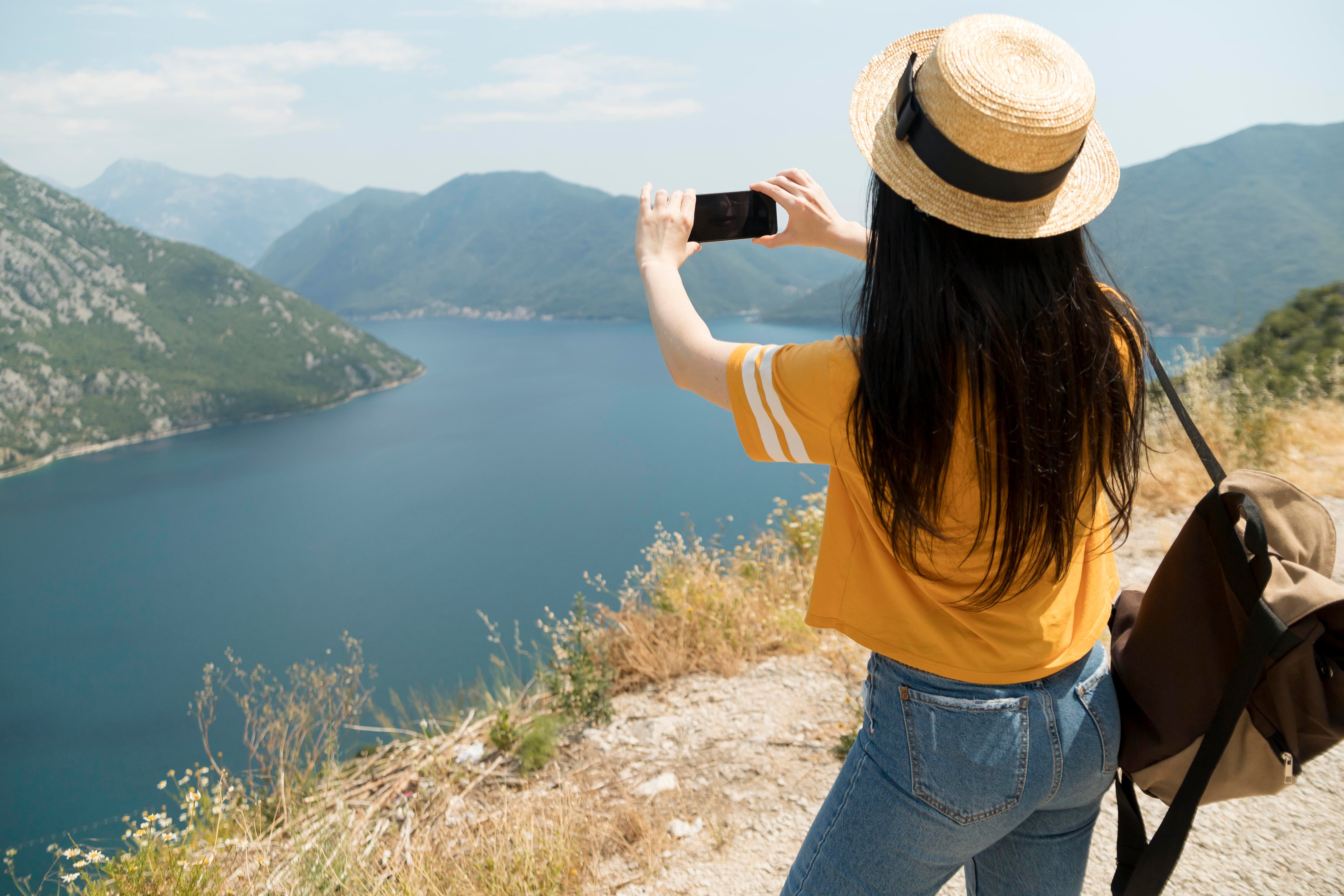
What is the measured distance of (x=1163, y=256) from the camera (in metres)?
69.9

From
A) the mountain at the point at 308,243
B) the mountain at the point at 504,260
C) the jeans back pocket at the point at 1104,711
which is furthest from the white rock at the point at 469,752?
the mountain at the point at 308,243

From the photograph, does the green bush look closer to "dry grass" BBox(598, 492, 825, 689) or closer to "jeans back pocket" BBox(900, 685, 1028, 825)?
"dry grass" BBox(598, 492, 825, 689)

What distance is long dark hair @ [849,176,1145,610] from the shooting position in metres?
0.70

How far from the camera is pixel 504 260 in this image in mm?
152375

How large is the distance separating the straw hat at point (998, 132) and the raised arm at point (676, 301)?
26 centimetres

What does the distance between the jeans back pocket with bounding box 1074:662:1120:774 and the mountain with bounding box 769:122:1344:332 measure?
45.0 metres

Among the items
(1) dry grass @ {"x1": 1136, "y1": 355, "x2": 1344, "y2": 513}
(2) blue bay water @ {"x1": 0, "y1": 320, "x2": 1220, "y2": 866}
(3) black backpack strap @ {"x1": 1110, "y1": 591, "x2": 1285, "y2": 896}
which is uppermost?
(3) black backpack strap @ {"x1": 1110, "y1": 591, "x2": 1285, "y2": 896}

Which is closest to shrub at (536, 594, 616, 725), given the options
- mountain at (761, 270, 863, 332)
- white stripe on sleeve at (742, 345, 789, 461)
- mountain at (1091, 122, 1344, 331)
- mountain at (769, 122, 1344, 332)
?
white stripe on sleeve at (742, 345, 789, 461)

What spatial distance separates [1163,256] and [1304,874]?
84.2 m

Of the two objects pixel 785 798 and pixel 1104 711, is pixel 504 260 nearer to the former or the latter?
pixel 785 798

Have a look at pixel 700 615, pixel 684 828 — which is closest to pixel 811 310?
pixel 700 615

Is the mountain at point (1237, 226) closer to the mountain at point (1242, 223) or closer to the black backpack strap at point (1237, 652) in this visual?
the mountain at point (1242, 223)

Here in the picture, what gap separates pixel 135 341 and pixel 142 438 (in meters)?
22.0

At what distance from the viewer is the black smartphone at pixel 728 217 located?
109 cm
